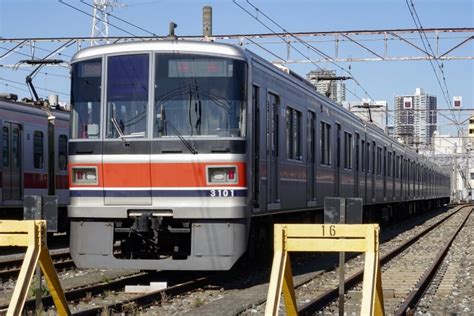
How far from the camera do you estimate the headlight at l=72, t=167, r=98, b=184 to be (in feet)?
37.2

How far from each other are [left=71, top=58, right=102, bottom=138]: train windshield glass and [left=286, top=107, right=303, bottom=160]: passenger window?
372 centimetres

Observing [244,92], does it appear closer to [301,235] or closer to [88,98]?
[88,98]

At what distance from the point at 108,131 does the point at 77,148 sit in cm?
52

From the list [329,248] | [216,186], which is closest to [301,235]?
[329,248]

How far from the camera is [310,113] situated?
15852 mm

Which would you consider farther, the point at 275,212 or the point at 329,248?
the point at 275,212

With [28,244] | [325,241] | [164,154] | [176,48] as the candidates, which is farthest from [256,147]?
[28,244]

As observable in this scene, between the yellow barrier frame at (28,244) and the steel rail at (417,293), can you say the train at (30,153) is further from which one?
the yellow barrier frame at (28,244)

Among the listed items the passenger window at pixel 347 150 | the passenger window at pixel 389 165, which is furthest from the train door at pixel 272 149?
the passenger window at pixel 389 165

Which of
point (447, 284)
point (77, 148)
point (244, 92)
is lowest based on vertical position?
point (447, 284)

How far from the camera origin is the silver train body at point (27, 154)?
17938mm

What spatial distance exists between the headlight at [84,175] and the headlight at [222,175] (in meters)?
1.59

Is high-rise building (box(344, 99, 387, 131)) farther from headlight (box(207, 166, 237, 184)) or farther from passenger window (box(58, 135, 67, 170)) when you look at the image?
headlight (box(207, 166, 237, 184))

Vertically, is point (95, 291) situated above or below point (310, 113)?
below
